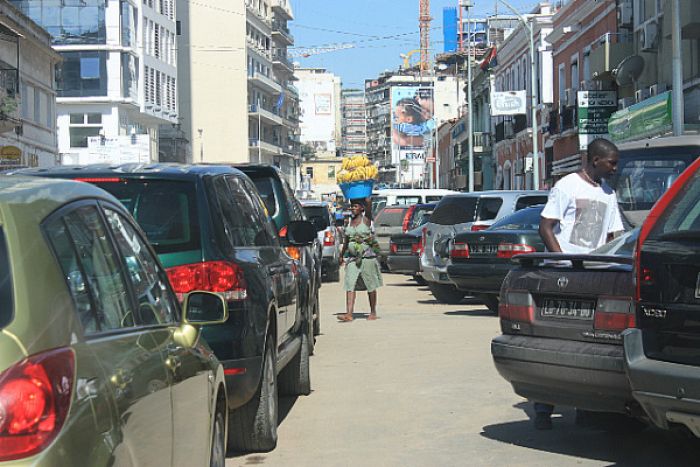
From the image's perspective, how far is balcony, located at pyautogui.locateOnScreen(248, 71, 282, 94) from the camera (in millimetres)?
102375

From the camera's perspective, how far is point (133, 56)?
218ft

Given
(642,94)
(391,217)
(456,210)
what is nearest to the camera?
Answer: (456,210)

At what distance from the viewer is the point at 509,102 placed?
45.8 metres

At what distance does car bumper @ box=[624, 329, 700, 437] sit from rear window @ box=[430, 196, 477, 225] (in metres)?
13.3

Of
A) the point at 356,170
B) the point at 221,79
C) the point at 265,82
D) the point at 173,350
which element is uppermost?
the point at 265,82

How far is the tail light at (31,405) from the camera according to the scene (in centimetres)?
284

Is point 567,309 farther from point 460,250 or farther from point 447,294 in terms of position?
point 447,294

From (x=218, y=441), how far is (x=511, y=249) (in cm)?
1045

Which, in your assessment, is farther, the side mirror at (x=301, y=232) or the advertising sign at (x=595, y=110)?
the advertising sign at (x=595, y=110)

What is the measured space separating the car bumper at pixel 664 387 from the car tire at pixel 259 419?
232 cm

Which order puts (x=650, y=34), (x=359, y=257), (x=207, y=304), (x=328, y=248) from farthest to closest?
(x=650, y=34) → (x=328, y=248) → (x=359, y=257) → (x=207, y=304)

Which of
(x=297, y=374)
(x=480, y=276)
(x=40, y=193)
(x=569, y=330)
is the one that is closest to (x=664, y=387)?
(x=569, y=330)

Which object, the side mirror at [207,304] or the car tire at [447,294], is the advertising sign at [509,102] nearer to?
the car tire at [447,294]

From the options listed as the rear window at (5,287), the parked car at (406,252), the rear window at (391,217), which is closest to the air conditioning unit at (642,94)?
the rear window at (391,217)
